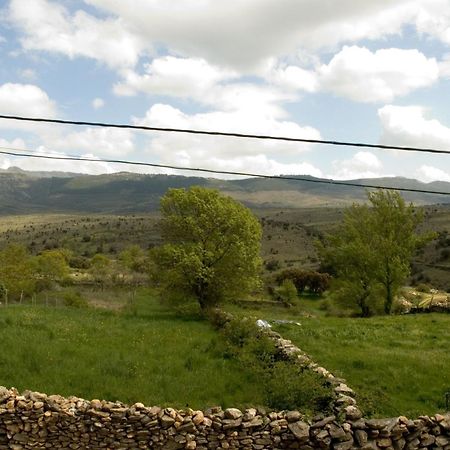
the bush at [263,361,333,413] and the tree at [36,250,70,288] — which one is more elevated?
the bush at [263,361,333,413]

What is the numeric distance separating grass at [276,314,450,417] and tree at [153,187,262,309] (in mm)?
7102

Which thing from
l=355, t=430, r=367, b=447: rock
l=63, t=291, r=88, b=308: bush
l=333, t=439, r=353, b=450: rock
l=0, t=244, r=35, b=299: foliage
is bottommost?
l=63, t=291, r=88, b=308: bush

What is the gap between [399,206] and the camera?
42250mm

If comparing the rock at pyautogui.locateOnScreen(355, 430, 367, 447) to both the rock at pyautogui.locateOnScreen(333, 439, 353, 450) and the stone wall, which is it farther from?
the rock at pyautogui.locateOnScreen(333, 439, 353, 450)

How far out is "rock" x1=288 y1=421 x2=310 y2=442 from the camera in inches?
480

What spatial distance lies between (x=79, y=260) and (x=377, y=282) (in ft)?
209

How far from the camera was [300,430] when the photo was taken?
12.3 meters

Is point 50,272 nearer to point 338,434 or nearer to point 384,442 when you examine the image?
point 338,434

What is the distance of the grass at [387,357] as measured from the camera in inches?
605

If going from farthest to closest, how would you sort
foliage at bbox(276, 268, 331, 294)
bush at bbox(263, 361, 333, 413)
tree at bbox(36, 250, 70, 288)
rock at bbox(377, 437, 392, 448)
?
foliage at bbox(276, 268, 331, 294) → tree at bbox(36, 250, 70, 288) → bush at bbox(263, 361, 333, 413) → rock at bbox(377, 437, 392, 448)

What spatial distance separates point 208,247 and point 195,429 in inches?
896

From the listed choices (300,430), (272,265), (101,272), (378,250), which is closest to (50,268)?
(101,272)

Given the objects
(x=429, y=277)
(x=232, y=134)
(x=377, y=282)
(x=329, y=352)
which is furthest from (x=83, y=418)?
(x=429, y=277)

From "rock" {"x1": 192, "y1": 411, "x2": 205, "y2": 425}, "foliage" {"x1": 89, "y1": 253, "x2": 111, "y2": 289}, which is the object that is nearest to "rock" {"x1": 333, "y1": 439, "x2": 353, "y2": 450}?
"rock" {"x1": 192, "y1": 411, "x2": 205, "y2": 425}
